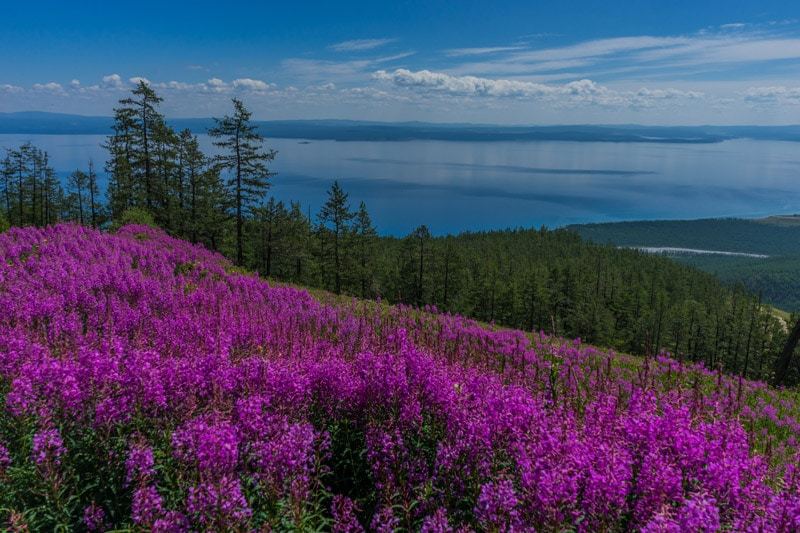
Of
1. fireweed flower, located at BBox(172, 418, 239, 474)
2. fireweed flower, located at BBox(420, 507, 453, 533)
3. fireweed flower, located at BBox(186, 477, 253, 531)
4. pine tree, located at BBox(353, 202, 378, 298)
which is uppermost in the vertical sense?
fireweed flower, located at BBox(172, 418, 239, 474)

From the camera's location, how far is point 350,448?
5.74 metres

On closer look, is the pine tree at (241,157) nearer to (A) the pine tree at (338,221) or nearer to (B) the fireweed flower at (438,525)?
(A) the pine tree at (338,221)

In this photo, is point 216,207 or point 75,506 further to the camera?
point 216,207

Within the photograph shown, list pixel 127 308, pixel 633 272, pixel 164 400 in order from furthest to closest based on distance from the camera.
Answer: pixel 633 272, pixel 127 308, pixel 164 400

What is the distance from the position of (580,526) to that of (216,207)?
57.0m

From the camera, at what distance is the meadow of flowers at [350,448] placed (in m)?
3.55

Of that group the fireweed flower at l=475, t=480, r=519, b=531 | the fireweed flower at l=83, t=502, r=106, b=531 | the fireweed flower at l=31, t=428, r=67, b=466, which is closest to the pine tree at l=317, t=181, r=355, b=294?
the fireweed flower at l=31, t=428, r=67, b=466

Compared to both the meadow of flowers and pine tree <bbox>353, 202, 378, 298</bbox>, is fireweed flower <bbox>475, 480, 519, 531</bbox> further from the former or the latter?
pine tree <bbox>353, 202, 378, 298</bbox>

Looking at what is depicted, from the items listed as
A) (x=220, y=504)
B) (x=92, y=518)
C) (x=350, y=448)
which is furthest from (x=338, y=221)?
(x=220, y=504)

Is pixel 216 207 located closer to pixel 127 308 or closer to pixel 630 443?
pixel 127 308

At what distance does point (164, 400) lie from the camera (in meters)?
4.89

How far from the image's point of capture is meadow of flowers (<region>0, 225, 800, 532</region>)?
11.7 feet

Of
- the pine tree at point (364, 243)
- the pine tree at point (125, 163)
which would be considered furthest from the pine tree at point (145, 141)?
the pine tree at point (364, 243)

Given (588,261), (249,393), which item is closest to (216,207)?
(249,393)
